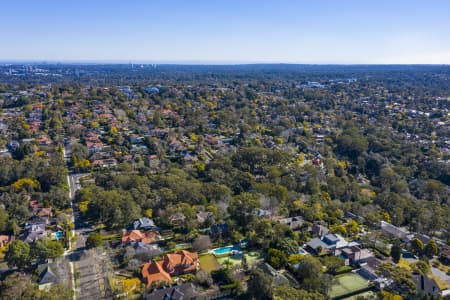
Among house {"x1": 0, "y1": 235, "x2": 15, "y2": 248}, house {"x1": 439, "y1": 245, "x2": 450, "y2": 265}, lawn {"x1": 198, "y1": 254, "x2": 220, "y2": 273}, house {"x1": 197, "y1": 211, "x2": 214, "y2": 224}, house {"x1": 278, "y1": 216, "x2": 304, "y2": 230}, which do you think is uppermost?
house {"x1": 197, "y1": 211, "x2": 214, "y2": 224}

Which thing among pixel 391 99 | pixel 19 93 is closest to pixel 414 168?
pixel 391 99

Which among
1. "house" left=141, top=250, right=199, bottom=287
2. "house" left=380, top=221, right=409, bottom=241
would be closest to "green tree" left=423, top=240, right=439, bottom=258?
"house" left=380, top=221, right=409, bottom=241

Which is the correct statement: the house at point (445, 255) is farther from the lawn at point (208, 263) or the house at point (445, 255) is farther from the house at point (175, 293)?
the house at point (175, 293)

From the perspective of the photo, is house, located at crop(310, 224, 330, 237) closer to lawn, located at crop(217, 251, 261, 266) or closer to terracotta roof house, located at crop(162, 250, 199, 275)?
lawn, located at crop(217, 251, 261, 266)

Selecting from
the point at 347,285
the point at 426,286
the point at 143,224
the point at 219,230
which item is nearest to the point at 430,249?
the point at 426,286

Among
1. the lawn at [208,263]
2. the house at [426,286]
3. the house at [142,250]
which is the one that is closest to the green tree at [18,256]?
the house at [142,250]
